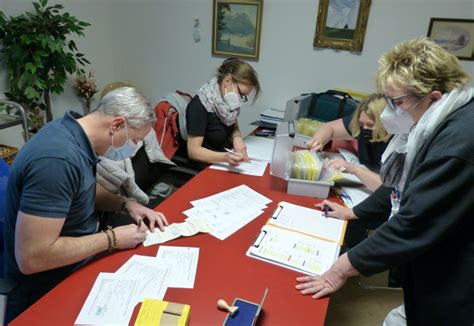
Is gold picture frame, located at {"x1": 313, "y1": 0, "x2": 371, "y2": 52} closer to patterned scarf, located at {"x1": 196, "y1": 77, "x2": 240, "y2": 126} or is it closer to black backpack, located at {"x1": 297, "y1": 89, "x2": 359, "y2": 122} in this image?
black backpack, located at {"x1": 297, "y1": 89, "x2": 359, "y2": 122}

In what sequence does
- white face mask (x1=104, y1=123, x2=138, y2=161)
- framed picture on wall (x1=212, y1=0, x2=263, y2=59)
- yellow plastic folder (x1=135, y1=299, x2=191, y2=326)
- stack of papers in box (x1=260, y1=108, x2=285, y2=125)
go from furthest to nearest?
framed picture on wall (x1=212, y1=0, x2=263, y2=59) < stack of papers in box (x1=260, y1=108, x2=285, y2=125) < white face mask (x1=104, y1=123, x2=138, y2=161) < yellow plastic folder (x1=135, y1=299, x2=191, y2=326)

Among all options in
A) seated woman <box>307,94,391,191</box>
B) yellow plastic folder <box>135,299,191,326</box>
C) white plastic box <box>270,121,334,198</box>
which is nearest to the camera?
yellow plastic folder <box>135,299,191,326</box>

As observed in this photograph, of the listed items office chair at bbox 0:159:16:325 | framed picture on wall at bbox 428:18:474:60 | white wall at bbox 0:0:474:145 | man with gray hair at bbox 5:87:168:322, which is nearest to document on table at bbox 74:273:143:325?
man with gray hair at bbox 5:87:168:322

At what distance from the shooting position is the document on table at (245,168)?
1.87 metres

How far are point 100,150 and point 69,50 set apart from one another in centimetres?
241

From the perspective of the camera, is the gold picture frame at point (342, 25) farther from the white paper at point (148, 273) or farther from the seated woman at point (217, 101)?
the white paper at point (148, 273)

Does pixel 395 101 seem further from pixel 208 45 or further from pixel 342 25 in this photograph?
pixel 208 45

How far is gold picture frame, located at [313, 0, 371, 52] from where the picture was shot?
2658 mm

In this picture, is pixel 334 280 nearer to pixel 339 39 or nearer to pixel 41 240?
pixel 41 240

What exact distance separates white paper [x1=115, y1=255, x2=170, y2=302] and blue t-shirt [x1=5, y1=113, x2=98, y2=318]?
22cm

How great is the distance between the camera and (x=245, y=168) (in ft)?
6.27

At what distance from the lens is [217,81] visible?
206 centimetres

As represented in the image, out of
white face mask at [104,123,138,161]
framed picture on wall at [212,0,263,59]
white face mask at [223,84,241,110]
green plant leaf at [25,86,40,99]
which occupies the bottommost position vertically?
green plant leaf at [25,86,40,99]

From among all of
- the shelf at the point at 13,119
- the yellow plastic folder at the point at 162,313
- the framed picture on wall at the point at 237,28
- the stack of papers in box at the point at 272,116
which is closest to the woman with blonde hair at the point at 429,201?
the yellow plastic folder at the point at 162,313
